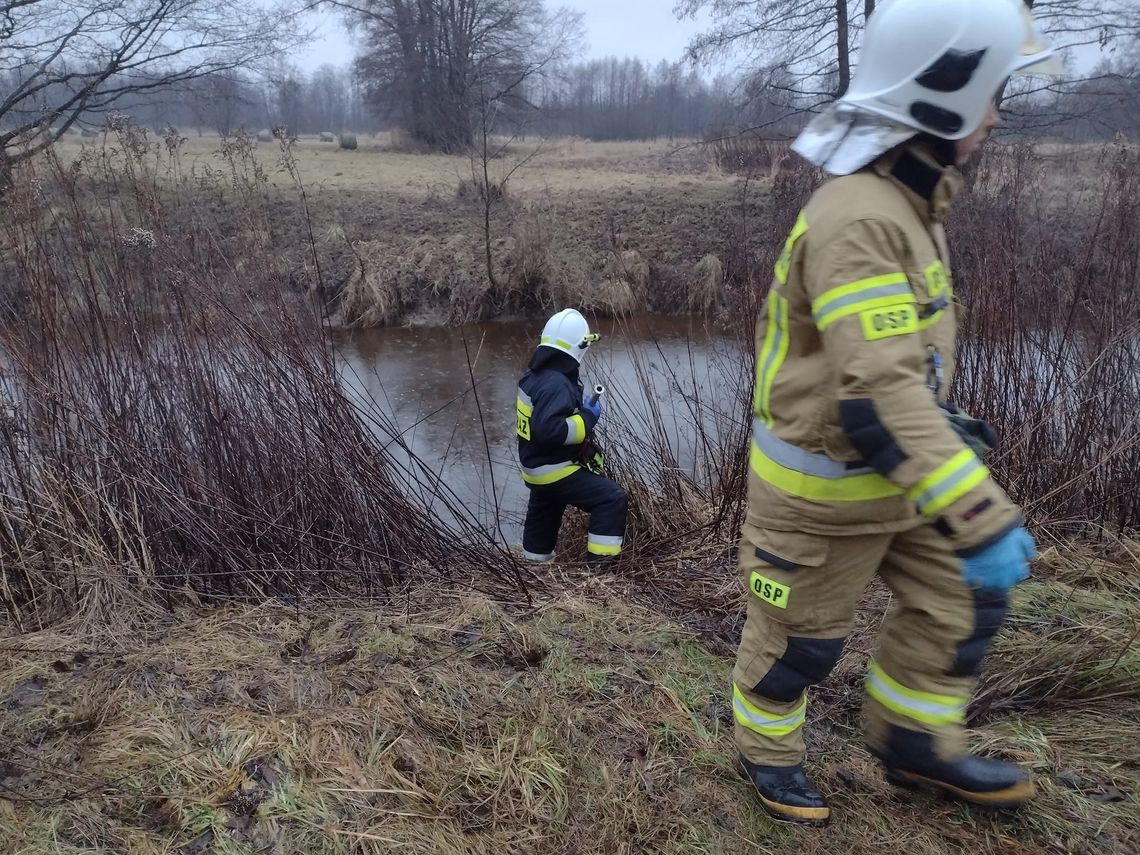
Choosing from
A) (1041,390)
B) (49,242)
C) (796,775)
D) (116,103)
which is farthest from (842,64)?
(796,775)

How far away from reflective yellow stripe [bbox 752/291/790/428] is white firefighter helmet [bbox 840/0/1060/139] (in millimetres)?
453

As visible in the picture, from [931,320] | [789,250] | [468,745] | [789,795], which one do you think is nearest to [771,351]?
[789,250]

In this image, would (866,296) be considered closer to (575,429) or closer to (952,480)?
(952,480)

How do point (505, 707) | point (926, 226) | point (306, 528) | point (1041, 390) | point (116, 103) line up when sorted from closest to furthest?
Result: point (926, 226)
point (505, 707)
point (306, 528)
point (1041, 390)
point (116, 103)

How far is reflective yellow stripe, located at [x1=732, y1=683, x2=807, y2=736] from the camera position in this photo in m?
1.97

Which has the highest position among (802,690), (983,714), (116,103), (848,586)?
(116,103)

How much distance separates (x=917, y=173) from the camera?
1691 mm

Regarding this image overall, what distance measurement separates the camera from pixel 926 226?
69.3 inches

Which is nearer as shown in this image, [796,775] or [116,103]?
[796,775]

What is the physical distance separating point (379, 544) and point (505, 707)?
51.3 inches

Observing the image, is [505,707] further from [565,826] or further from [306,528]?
[306,528]

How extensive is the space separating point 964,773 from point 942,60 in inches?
63.2

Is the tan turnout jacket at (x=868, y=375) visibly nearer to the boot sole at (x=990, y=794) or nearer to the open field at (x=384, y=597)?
the boot sole at (x=990, y=794)

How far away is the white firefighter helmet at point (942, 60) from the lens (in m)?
1.60
